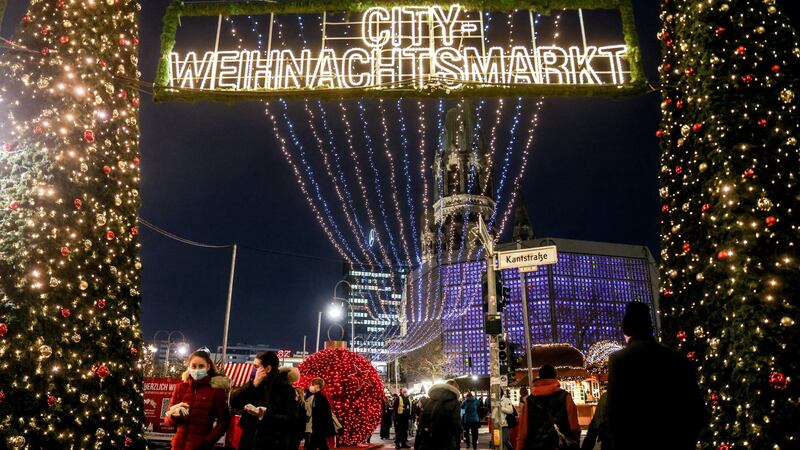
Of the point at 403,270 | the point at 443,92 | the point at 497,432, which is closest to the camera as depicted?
the point at 443,92

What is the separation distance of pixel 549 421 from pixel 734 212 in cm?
264

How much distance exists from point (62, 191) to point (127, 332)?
1593 millimetres

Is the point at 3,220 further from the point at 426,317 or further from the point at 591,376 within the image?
the point at 426,317

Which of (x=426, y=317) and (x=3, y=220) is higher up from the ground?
(x=426, y=317)

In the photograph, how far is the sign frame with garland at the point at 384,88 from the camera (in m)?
7.85

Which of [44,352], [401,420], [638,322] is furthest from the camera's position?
[401,420]

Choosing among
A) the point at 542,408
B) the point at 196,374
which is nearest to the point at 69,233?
the point at 196,374

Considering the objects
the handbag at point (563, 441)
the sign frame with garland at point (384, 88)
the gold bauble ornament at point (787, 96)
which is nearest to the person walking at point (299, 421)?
the handbag at point (563, 441)

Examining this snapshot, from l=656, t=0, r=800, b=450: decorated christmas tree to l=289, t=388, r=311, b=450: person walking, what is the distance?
3929 mm

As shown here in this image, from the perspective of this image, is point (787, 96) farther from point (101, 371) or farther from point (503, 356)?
point (503, 356)

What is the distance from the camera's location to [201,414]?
502 cm

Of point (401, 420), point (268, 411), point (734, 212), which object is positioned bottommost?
point (401, 420)

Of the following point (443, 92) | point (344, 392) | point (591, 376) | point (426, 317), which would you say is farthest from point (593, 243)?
point (443, 92)

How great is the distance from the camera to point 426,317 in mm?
96812
